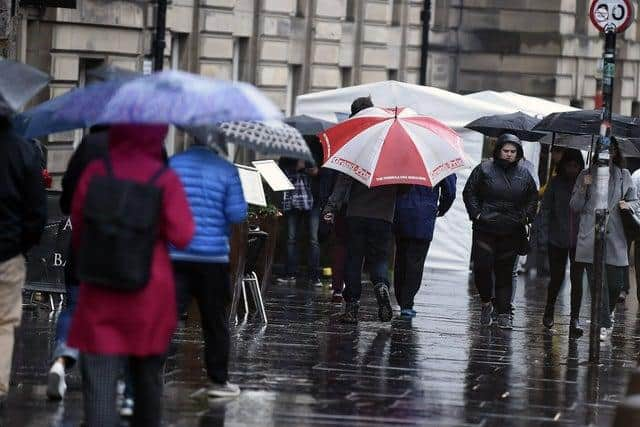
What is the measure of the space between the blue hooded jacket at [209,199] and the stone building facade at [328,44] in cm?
781

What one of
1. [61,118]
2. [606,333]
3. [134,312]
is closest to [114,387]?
[134,312]

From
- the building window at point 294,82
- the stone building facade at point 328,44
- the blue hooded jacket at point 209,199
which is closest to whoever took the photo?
the blue hooded jacket at point 209,199

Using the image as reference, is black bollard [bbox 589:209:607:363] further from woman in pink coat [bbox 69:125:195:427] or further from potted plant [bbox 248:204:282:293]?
woman in pink coat [bbox 69:125:195:427]

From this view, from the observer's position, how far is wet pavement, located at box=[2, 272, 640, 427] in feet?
38.9

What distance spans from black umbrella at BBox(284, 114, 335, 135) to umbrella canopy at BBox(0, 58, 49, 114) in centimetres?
1264

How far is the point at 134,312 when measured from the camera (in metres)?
9.22

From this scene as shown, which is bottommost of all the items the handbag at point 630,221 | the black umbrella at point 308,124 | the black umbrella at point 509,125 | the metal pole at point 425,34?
the handbag at point 630,221

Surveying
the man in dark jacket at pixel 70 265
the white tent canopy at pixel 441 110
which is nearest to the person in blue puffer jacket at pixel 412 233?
the white tent canopy at pixel 441 110

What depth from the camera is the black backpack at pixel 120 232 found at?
916 centimetres

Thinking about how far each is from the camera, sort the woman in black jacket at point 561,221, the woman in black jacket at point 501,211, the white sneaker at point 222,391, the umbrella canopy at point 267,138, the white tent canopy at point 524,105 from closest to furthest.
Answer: the white sneaker at point 222,391
the umbrella canopy at point 267,138
the woman in black jacket at point 501,211
the woman in black jacket at point 561,221
the white tent canopy at point 524,105

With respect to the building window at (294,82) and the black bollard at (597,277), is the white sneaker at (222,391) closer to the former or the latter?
the black bollard at (597,277)

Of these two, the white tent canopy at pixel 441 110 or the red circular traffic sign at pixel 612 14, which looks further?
the white tent canopy at pixel 441 110

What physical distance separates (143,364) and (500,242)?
8.96 m

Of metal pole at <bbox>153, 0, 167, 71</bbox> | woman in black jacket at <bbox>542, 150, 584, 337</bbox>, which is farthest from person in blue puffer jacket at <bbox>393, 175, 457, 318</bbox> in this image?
metal pole at <bbox>153, 0, 167, 71</bbox>
